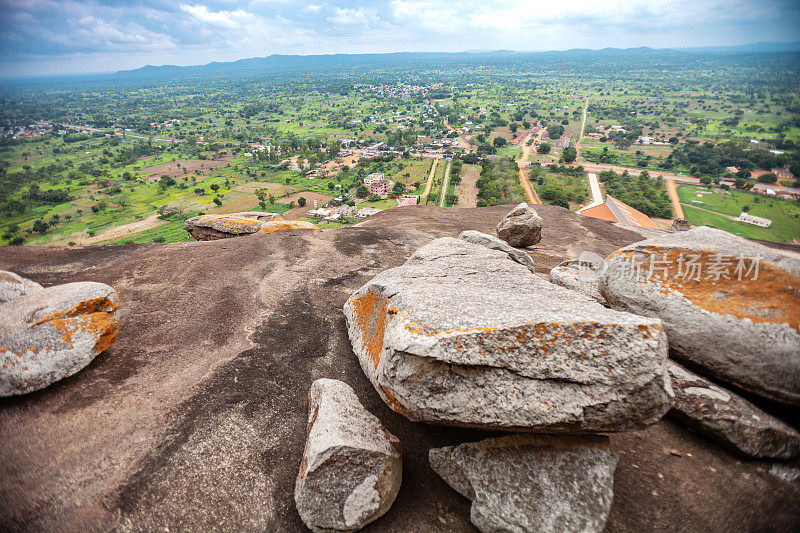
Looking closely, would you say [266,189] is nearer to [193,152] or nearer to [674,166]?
[193,152]

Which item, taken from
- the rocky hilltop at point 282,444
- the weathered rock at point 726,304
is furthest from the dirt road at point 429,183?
the rocky hilltop at point 282,444

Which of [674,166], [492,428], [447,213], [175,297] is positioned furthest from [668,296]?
[674,166]

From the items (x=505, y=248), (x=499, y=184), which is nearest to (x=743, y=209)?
(x=499, y=184)

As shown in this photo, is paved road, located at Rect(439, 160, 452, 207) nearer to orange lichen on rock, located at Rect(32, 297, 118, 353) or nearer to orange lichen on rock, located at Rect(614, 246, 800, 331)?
orange lichen on rock, located at Rect(614, 246, 800, 331)

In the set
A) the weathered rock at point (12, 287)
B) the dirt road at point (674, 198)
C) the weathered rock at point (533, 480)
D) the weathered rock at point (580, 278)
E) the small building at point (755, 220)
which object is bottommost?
the small building at point (755, 220)

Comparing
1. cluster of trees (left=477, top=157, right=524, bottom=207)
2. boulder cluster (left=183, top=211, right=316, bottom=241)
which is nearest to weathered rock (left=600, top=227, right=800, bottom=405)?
boulder cluster (left=183, top=211, right=316, bottom=241)

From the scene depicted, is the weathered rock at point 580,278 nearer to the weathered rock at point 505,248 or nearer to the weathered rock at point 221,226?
the weathered rock at point 505,248

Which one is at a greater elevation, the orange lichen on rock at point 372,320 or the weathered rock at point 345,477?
the orange lichen on rock at point 372,320
